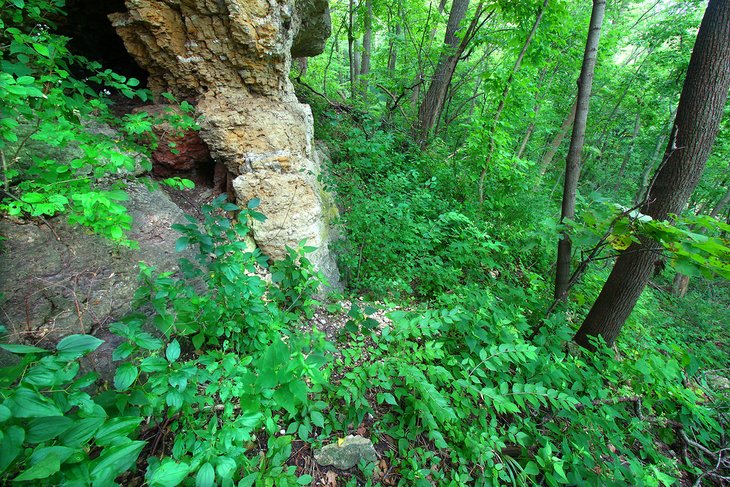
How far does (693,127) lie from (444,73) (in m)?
5.10

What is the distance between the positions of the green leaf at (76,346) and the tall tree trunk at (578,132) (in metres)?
4.17

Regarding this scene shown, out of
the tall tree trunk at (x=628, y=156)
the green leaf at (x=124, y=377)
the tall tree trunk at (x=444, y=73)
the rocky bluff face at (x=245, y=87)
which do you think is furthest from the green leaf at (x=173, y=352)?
the tall tree trunk at (x=628, y=156)

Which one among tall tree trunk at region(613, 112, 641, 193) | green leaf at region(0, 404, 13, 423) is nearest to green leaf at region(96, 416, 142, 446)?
green leaf at region(0, 404, 13, 423)

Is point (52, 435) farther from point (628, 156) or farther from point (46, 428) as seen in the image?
point (628, 156)

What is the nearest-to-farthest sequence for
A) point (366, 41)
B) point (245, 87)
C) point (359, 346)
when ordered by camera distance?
point (359, 346), point (245, 87), point (366, 41)

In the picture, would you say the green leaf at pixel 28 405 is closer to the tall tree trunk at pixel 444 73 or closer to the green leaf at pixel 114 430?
the green leaf at pixel 114 430

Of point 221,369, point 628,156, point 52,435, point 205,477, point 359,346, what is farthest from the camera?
point 628,156

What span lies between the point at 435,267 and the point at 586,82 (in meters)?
2.96

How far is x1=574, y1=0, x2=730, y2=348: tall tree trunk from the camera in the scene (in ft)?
8.53

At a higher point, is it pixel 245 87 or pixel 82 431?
pixel 245 87

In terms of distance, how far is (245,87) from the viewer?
380 cm

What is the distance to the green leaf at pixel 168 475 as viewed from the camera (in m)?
0.92

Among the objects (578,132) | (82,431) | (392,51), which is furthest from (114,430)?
(392,51)

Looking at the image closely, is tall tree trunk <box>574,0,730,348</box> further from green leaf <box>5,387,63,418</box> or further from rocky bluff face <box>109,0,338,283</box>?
green leaf <box>5,387,63,418</box>
